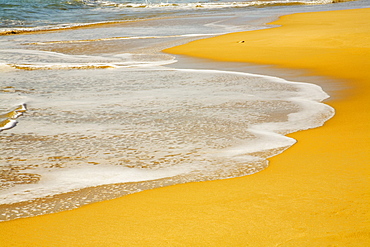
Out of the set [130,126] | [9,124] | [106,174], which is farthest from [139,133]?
[9,124]

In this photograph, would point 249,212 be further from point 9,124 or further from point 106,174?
point 9,124

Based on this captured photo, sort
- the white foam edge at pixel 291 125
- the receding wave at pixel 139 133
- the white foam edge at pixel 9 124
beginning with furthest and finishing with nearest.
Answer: the white foam edge at pixel 9 124 < the white foam edge at pixel 291 125 < the receding wave at pixel 139 133

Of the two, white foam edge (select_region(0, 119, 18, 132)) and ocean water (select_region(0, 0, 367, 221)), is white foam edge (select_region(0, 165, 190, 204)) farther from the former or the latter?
white foam edge (select_region(0, 119, 18, 132))

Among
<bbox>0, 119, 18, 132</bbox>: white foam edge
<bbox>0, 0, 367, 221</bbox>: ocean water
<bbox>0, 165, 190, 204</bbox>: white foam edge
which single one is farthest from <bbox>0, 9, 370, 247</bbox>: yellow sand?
<bbox>0, 119, 18, 132</bbox>: white foam edge

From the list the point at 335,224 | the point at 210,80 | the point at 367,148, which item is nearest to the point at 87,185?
the point at 335,224

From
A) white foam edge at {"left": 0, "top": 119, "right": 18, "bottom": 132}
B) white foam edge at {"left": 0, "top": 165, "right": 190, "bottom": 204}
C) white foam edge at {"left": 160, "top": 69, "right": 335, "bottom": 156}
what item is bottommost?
white foam edge at {"left": 160, "top": 69, "right": 335, "bottom": 156}

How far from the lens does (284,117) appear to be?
414cm

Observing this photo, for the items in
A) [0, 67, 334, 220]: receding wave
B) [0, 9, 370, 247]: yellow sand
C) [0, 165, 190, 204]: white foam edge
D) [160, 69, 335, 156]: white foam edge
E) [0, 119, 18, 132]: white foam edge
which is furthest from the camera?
[0, 119, 18, 132]: white foam edge

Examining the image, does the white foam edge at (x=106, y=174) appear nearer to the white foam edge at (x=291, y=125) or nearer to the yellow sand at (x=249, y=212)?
the white foam edge at (x=291, y=125)

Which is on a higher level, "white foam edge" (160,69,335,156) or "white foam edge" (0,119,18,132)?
"white foam edge" (0,119,18,132)

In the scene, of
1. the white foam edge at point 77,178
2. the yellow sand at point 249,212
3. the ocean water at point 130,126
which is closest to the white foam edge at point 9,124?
the ocean water at point 130,126

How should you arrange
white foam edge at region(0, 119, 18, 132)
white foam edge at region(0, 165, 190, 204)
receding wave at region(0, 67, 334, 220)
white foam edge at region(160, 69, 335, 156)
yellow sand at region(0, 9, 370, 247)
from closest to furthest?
yellow sand at region(0, 9, 370, 247)
white foam edge at region(0, 165, 190, 204)
receding wave at region(0, 67, 334, 220)
white foam edge at region(160, 69, 335, 156)
white foam edge at region(0, 119, 18, 132)

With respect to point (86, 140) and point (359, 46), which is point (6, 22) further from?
point (86, 140)

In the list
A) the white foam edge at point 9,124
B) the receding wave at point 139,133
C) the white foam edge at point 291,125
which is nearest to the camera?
the receding wave at point 139,133
